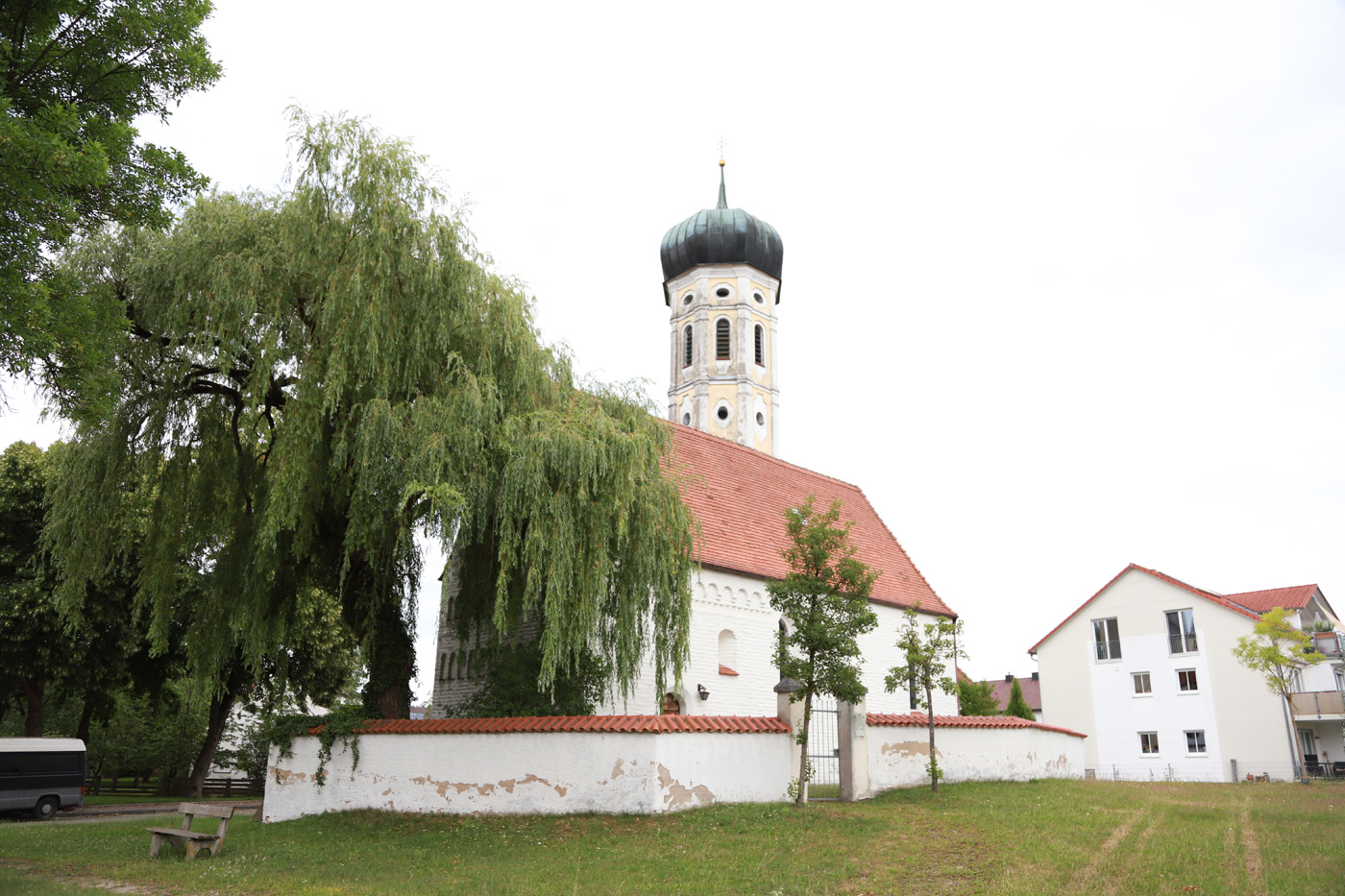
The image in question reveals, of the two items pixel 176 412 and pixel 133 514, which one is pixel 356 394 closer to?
pixel 176 412

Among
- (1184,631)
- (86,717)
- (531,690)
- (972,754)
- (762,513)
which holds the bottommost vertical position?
(972,754)

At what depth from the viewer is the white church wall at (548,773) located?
42.8ft

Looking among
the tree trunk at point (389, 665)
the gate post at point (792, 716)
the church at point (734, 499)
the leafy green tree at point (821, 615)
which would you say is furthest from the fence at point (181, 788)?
the leafy green tree at point (821, 615)

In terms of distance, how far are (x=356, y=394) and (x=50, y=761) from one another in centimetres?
1576

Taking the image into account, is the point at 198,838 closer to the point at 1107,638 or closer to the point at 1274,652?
the point at 1274,652

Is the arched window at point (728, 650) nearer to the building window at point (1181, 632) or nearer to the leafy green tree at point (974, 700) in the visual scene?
the leafy green tree at point (974, 700)

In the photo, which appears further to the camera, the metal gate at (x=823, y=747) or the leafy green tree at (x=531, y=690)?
the metal gate at (x=823, y=747)

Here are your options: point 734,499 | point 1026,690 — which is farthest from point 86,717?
point 1026,690

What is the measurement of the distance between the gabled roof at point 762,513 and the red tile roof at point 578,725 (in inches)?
251

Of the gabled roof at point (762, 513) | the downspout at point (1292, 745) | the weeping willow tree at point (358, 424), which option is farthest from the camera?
the downspout at point (1292, 745)

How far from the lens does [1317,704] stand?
33500 millimetres

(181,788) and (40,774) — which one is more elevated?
(40,774)

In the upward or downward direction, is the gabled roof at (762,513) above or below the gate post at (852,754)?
above

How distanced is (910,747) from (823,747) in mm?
1660
